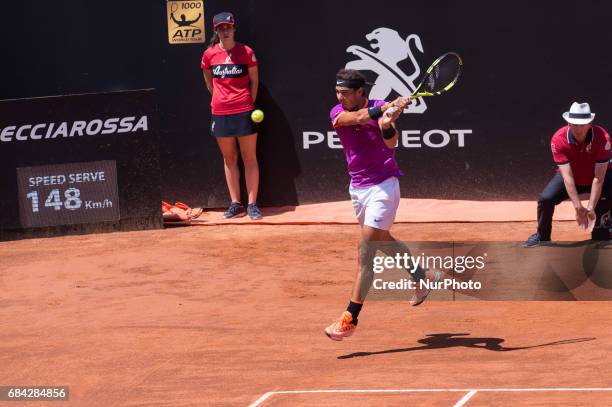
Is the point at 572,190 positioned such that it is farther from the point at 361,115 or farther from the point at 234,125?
the point at 234,125

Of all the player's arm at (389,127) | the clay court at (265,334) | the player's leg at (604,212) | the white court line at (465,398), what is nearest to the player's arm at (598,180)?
the player's leg at (604,212)

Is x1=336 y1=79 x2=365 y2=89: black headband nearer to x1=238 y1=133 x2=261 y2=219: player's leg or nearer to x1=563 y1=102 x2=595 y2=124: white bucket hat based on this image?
x1=563 y1=102 x2=595 y2=124: white bucket hat

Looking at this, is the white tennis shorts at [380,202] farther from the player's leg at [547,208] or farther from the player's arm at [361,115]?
the player's leg at [547,208]

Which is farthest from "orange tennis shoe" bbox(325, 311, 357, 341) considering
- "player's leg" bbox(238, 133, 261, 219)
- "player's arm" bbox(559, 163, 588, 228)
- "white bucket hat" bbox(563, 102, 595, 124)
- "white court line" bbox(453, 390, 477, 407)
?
"player's leg" bbox(238, 133, 261, 219)

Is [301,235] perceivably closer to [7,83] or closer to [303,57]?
[303,57]

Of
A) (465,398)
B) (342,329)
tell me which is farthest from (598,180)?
(465,398)

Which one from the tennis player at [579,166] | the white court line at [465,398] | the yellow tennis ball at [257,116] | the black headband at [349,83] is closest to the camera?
the white court line at [465,398]

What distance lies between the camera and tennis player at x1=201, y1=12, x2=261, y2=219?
1326 centimetres

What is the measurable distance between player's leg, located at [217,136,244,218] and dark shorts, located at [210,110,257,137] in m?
0.07

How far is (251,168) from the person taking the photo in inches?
529

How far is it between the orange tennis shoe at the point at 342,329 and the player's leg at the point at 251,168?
5202 millimetres

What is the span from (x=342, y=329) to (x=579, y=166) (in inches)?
157

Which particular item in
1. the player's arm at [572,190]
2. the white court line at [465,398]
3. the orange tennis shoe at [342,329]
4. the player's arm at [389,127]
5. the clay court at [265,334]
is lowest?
the clay court at [265,334]

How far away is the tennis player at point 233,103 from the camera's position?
13.3 metres
